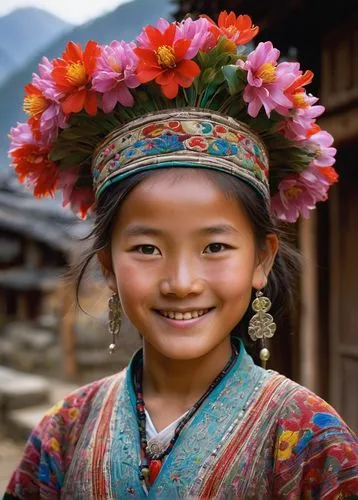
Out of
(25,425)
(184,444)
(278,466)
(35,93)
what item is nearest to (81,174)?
(35,93)

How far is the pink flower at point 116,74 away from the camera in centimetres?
173

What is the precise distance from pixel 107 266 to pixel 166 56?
62 cm

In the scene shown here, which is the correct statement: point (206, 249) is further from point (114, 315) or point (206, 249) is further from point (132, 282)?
point (114, 315)

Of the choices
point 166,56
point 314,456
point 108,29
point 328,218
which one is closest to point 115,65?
point 166,56

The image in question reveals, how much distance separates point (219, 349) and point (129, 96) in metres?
0.72

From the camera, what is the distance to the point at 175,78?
169 centimetres

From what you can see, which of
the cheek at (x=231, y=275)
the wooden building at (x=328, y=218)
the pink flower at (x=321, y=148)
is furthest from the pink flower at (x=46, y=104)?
the wooden building at (x=328, y=218)

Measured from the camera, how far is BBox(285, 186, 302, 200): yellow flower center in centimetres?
204

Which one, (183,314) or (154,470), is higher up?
(183,314)

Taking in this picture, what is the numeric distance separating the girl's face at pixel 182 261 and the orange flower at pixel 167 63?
22 centimetres

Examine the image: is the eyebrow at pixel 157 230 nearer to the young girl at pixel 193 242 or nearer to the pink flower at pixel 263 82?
the young girl at pixel 193 242

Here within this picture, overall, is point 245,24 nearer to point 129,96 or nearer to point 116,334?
point 129,96

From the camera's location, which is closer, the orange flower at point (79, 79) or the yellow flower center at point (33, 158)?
the orange flower at point (79, 79)

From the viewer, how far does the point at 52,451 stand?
2.00 metres
